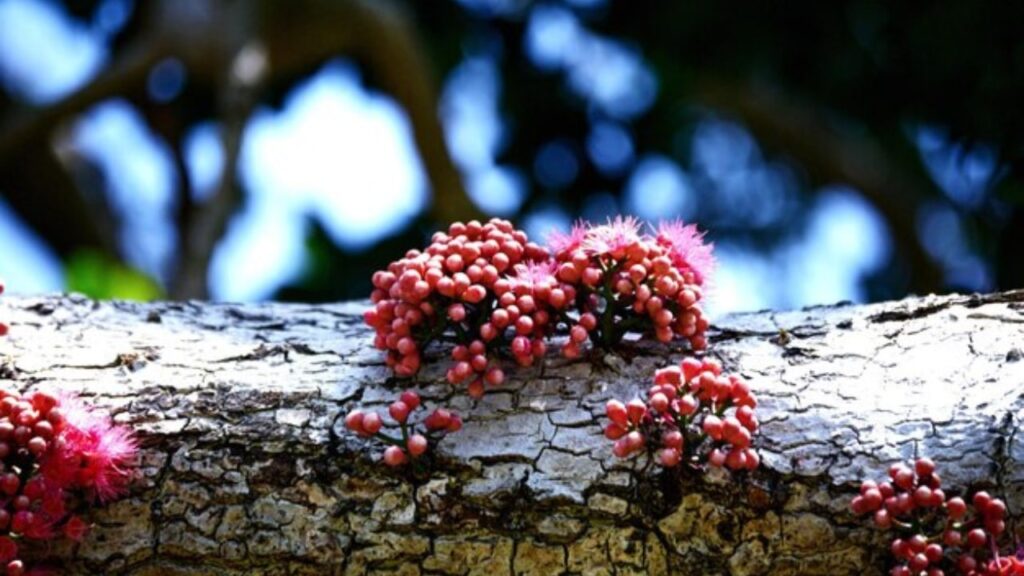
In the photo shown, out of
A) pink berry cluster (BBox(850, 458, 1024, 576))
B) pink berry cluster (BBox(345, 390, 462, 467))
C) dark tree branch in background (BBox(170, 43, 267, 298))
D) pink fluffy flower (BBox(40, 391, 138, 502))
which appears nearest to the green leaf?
dark tree branch in background (BBox(170, 43, 267, 298))

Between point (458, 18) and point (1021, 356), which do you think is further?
point (458, 18)

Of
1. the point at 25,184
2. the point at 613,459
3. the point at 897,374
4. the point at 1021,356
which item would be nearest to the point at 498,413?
the point at 613,459

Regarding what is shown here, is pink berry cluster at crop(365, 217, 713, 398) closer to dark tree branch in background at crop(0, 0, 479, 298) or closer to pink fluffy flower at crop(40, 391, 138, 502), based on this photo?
pink fluffy flower at crop(40, 391, 138, 502)

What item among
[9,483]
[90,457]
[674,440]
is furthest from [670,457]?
[9,483]

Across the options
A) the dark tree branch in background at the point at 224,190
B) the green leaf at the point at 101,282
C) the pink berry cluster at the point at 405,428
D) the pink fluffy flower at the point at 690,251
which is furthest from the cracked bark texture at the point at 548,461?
the dark tree branch in background at the point at 224,190

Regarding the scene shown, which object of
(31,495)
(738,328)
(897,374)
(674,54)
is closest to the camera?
(31,495)

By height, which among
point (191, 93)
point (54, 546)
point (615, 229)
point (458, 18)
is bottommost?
point (54, 546)

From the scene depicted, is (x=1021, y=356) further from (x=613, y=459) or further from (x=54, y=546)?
(x=54, y=546)
